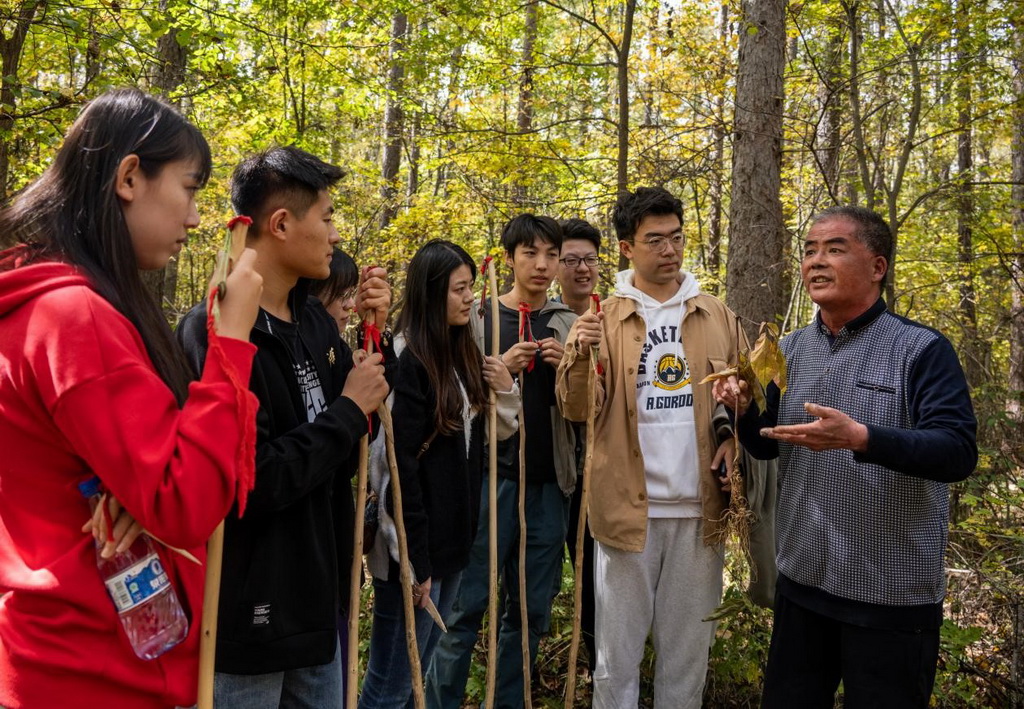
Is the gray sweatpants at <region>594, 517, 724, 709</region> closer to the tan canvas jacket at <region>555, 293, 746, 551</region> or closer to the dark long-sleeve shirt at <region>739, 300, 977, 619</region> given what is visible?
the tan canvas jacket at <region>555, 293, 746, 551</region>

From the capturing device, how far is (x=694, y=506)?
11.0 feet

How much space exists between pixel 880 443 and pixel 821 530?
1.76 ft

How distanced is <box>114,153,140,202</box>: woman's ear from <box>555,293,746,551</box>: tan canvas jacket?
6.82 feet

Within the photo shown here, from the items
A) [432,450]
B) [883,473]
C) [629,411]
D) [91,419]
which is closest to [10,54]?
[432,450]

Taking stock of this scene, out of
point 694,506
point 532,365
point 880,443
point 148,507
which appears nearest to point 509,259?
point 532,365

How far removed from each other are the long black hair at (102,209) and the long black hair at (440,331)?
4.90ft

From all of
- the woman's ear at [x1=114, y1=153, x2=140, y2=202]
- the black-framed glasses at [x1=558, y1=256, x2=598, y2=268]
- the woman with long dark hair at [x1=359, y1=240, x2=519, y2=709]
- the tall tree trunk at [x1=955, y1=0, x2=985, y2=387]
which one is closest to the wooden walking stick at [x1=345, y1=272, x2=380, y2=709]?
the woman with long dark hair at [x1=359, y1=240, x2=519, y2=709]

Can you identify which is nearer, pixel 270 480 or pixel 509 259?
pixel 270 480

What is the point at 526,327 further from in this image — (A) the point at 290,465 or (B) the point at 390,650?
(A) the point at 290,465

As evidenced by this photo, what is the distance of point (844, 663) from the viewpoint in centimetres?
269

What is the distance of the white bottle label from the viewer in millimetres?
1474

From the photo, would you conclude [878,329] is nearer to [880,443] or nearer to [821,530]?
[880,443]

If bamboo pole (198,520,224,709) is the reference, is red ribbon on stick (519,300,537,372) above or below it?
above

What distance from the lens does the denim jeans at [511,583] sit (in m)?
3.58
